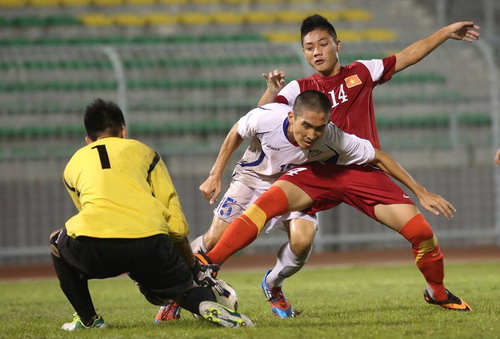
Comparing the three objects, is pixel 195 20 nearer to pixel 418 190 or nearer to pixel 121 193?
pixel 418 190

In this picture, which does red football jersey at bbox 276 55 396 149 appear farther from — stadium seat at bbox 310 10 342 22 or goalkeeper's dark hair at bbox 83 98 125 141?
stadium seat at bbox 310 10 342 22

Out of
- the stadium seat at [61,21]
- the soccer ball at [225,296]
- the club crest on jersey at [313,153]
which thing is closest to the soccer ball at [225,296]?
the soccer ball at [225,296]

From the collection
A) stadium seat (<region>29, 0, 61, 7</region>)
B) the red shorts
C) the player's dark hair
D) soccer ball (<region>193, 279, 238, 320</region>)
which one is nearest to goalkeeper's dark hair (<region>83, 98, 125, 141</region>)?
soccer ball (<region>193, 279, 238, 320</region>)

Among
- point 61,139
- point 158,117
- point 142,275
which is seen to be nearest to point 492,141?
point 158,117

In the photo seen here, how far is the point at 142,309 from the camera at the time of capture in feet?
26.5

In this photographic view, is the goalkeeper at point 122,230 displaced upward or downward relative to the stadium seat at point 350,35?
downward

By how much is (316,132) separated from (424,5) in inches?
645

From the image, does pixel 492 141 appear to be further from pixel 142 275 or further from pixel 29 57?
A: pixel 142 275

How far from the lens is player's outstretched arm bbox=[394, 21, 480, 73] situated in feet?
23.9

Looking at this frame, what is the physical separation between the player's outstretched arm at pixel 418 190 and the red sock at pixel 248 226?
76 centimetres

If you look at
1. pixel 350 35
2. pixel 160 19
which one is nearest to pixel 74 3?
pixel 160 19

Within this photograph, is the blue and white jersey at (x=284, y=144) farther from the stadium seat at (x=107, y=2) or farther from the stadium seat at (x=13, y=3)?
the stadium seat at (x=107, y=2)

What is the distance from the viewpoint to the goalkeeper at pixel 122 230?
5.64m

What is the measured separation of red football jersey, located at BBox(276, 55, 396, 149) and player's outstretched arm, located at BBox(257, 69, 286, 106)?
0.06 m
